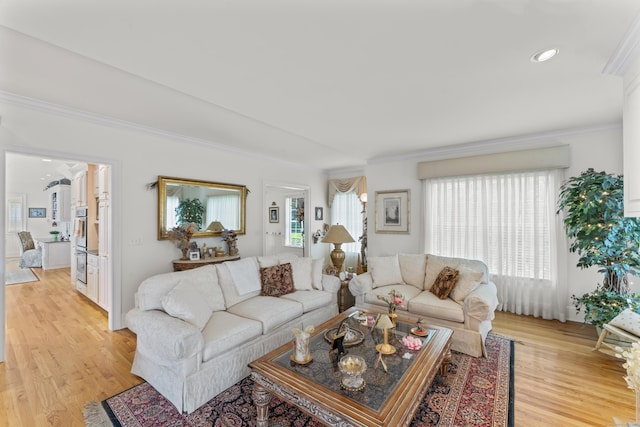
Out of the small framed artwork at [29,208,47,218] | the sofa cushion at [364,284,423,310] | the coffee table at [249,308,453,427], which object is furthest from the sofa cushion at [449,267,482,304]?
the small framed artwork at [29,208,47,218]

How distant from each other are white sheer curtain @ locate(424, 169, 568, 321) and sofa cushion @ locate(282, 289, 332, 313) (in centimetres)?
232

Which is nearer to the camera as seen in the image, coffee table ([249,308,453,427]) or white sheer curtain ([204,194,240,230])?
coffee table ([249,308,453,427])

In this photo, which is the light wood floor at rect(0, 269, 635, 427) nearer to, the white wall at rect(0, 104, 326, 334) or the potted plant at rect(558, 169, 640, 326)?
the potted plant at rect(558, 169, 640, 326)

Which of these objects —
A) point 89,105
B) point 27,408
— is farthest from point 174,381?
point 89,105

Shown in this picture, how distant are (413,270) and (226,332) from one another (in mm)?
2580

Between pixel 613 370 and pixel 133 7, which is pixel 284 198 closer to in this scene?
pixel 133 7

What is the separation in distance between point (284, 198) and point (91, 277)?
4.33 m

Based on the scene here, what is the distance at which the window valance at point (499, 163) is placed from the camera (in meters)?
3.62

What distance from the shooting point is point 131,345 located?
301 centimetres

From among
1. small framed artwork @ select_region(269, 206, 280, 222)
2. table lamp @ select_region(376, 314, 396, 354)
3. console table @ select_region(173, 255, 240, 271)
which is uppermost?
small framed artwork @ select_region(269, 206, 280, 222)

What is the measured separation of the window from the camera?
23.6ft

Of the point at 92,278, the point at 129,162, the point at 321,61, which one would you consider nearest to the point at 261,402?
the point at 321,61

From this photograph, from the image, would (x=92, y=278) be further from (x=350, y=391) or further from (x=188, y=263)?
(x=350, y=391)

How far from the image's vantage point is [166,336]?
76.2 inches
